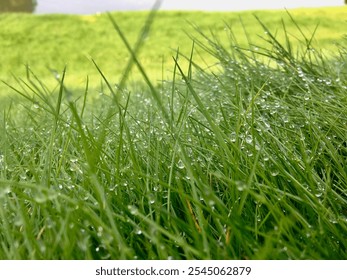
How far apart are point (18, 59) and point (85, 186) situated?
27.1 feet

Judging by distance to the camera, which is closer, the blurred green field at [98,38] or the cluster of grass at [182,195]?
the cluster of grass at [182,195]

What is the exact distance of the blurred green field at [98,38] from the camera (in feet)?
27.3

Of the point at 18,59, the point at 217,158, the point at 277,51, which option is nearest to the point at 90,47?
the point at 18,59

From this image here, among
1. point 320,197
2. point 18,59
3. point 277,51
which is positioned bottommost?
point 18,59

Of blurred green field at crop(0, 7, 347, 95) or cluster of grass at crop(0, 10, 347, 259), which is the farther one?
blurred green field at crop(0, 7, 347, 95)

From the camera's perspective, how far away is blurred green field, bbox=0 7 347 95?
327 inches

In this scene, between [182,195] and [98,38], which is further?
[98,38]

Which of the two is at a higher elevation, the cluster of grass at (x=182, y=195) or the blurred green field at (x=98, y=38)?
the cluster of grass at (x=182, y=195)

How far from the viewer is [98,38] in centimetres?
959

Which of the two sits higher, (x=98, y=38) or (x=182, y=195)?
(x=182, y=195)

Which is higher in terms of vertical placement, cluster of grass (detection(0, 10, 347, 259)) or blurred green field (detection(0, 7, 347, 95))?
cluster of grass (detection(0, 10, 347, 259))

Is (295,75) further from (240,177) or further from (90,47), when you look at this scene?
(90,47)
